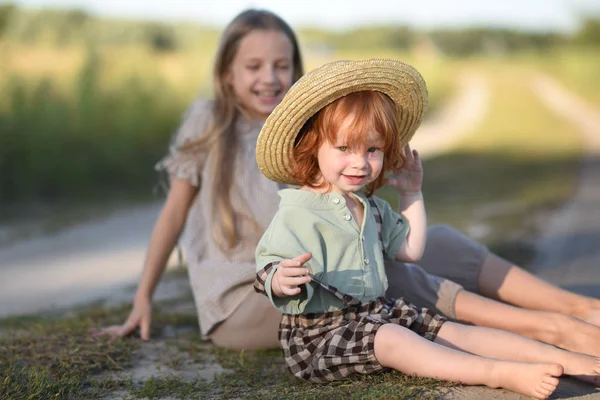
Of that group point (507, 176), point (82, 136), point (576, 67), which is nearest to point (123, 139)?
point (82, 136)

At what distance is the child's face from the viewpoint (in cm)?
251

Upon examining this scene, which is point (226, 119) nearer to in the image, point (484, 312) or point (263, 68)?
point (263, 68)

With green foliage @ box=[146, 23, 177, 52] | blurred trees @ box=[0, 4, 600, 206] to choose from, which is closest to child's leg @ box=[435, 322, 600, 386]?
blurred trees @ box=[0, 4, 600, 206]

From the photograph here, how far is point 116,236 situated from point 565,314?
13.9 ft

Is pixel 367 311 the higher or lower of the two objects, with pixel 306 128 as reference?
lower

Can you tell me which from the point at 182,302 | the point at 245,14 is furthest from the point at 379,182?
the point at 182,302

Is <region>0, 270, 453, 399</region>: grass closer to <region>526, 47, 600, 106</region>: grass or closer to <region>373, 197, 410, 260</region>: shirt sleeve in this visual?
<region>373, 197, 410, 260</region>: shirt sleeve

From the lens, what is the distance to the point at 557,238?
536 centimetres

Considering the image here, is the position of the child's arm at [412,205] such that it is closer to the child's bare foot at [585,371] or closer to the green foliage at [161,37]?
the child's bare foot at [585,371]

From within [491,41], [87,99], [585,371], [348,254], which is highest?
[491,41]

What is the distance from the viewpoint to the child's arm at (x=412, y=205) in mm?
2787

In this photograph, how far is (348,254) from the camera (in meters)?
2.56

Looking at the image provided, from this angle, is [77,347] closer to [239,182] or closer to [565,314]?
[239,182]

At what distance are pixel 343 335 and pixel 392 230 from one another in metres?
0.47
